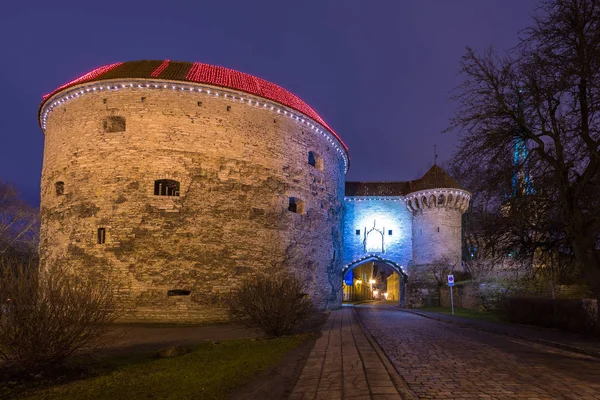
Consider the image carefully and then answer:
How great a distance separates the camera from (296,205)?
2128 centimetres

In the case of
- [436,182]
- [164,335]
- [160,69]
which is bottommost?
[164,335]

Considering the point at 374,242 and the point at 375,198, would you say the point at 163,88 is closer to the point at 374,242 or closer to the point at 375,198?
the point at 375,198

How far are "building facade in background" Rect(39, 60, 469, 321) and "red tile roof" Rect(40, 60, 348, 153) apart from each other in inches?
3.7

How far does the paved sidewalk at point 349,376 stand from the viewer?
4.95 metres

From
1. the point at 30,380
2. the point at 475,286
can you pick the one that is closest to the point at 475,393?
the point at 30,380

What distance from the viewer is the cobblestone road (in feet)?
17.5

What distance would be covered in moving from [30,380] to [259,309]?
5582 millimetres

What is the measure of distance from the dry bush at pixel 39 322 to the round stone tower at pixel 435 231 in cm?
2668

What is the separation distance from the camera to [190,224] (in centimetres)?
1692

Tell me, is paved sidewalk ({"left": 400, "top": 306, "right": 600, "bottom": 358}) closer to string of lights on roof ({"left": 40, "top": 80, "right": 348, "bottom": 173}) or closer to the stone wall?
the stone wall

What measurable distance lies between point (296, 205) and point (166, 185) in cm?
647

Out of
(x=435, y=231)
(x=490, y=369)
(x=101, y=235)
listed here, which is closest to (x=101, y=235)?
(x=101, y=235)

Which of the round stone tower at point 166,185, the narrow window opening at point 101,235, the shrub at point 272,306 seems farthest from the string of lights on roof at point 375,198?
the shrub at point 272,306

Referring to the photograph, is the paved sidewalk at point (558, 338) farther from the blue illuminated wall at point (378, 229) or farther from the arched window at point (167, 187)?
the blue illuminated wall at point (378, 229)
